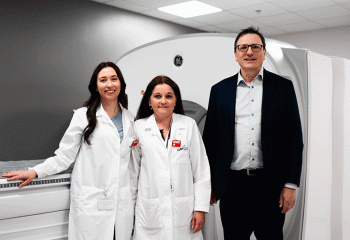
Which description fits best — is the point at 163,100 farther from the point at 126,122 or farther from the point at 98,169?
the point at 98,169

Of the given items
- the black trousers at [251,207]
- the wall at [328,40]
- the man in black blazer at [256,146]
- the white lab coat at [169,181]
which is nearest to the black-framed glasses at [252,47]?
the man in black blazer at [256,146]

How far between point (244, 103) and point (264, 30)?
5591 mm

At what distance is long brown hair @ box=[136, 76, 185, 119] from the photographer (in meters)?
1.56

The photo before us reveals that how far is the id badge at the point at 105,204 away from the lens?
1405mm

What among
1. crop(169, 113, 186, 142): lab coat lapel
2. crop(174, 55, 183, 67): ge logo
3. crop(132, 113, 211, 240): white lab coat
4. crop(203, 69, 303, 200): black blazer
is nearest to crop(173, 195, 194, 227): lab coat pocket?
crop(132, 113, 211, 240): white lab coat

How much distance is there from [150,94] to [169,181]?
0.40 meters

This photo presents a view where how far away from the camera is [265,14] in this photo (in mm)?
5504

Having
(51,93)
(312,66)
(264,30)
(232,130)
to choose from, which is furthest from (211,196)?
(264,30)

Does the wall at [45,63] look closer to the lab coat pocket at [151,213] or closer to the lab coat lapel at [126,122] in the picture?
the lab coat lapel at [126,122]

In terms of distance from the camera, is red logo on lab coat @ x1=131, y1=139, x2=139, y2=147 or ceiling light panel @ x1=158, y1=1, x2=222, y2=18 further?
ceiling light panel @ x1=158, y1=1, x2=222, y2=18

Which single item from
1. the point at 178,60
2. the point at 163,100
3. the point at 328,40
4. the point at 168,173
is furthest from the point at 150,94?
the point at 328,40

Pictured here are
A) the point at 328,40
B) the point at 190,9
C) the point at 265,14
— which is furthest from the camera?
the point at 328,40

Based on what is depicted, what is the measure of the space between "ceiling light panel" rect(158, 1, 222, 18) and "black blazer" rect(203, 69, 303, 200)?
144 inches

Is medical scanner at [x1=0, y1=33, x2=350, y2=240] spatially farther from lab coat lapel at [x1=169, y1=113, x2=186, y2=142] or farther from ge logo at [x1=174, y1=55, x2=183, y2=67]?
A: lab coat lapel at [x1=169, y1=113, x2=186, y2=142]
